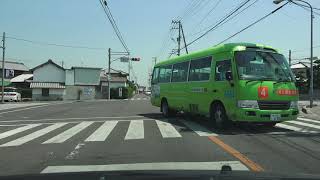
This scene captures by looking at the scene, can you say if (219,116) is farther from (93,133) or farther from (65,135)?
(65,135)

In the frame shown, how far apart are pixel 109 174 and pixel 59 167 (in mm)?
5726

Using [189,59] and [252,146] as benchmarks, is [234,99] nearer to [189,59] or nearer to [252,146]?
[252,146]

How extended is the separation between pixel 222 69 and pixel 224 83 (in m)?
0.51

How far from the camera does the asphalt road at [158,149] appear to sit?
9.30 metres

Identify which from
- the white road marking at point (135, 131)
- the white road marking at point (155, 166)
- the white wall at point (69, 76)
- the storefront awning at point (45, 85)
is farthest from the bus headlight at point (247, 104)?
the white wall at point (69, 76)

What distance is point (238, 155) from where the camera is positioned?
1061 cm

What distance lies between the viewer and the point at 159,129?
16562 millimetres

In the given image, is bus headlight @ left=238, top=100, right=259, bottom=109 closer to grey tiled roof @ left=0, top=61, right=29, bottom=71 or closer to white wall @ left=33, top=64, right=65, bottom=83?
white wall @ left=33, top=64, right=65, bottom=83

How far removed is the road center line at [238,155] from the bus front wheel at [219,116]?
2029mm

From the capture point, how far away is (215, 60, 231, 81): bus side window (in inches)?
627

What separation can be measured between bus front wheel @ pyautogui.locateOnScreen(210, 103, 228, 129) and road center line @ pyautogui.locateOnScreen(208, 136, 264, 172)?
2.03 m

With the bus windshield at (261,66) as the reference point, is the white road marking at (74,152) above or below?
below

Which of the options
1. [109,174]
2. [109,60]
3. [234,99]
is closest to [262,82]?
[234,99]

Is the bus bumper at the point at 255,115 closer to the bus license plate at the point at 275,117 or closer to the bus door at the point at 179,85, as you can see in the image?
the bus license plate at the point at 275,117
